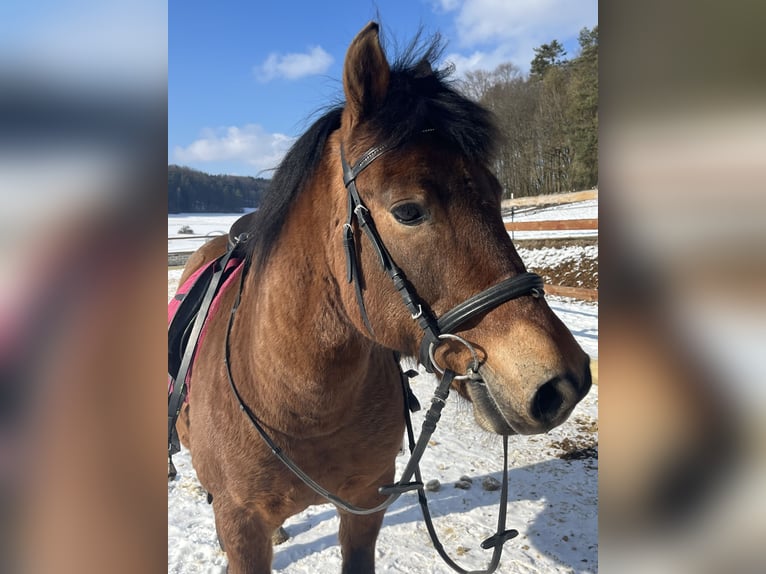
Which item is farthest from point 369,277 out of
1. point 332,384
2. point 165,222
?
point 165,222

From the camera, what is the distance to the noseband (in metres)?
1.29

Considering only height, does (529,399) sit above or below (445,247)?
below

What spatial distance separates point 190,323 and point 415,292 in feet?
5.53

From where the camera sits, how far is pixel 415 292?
1.44 metres

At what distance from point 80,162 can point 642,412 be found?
2.61 feet

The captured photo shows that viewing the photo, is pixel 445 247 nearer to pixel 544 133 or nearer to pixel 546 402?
pixel 546 402

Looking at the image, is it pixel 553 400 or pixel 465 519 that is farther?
pixel 465 519

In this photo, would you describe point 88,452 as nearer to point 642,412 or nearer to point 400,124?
point 642,412

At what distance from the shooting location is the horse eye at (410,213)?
1.40m

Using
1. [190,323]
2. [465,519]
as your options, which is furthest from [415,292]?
[465,519]

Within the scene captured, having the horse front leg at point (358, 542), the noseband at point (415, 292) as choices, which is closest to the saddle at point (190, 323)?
the noseband at point (415, 292)

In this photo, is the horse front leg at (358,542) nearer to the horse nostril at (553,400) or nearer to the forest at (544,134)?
the horse nostril at (553,400)

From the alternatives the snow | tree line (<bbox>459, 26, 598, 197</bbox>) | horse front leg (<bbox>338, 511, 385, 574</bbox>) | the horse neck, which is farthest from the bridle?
tree line (<bbox>459, 26, 598, 197</bbox>)

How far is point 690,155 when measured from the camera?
1.90 feet
